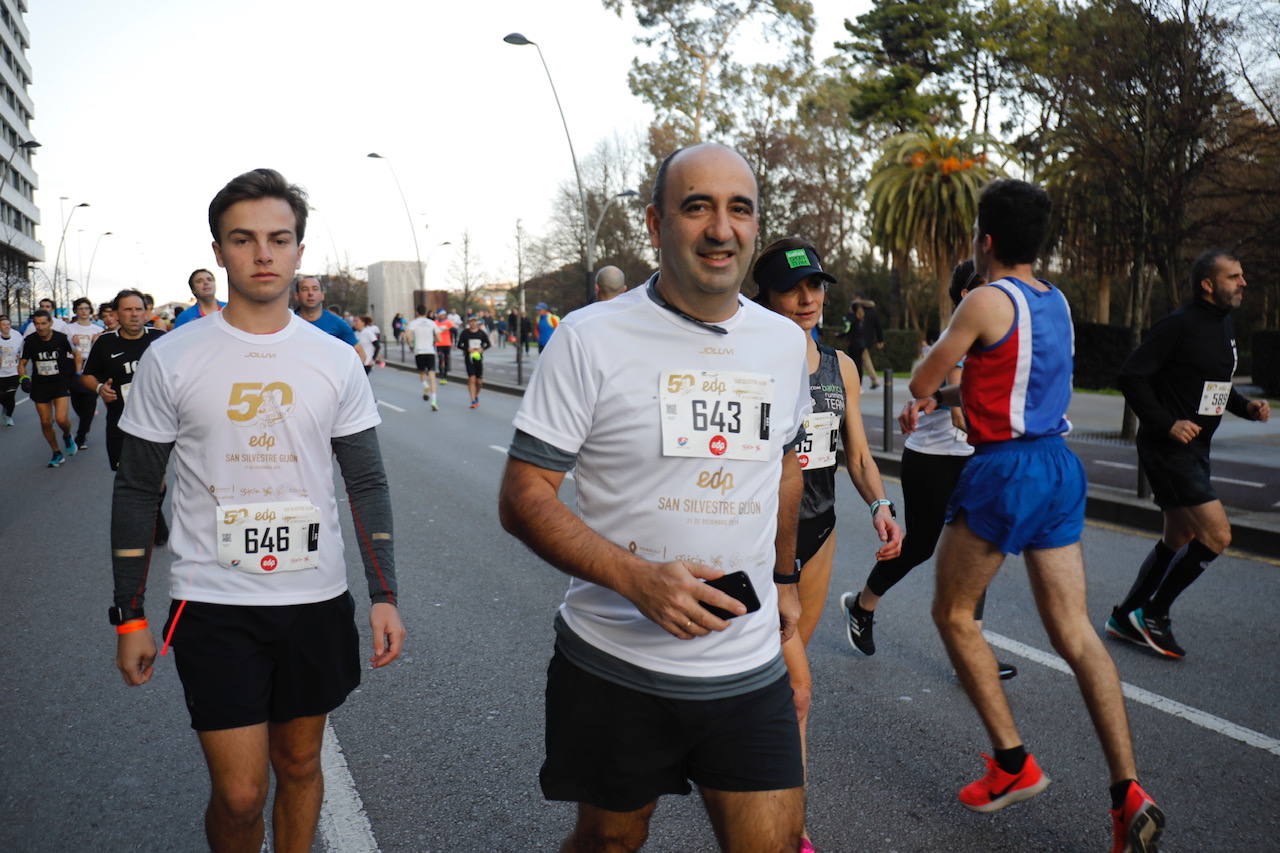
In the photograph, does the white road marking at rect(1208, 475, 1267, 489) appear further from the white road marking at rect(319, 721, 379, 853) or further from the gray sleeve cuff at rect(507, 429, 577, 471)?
the gray sleeve cuff at rect(507, 429, 577, 471)

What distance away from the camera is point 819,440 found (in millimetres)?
3424

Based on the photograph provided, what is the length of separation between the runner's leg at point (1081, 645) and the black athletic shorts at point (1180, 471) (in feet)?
5.72

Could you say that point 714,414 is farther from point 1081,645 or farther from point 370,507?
point 1081,645

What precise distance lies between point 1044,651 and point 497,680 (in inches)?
102

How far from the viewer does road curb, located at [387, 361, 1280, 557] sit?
6.93 meters

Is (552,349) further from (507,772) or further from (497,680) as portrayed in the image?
(497,680)

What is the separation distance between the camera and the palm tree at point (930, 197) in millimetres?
24562

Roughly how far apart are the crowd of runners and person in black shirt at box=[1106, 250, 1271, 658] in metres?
1.72

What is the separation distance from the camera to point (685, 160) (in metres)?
2.04

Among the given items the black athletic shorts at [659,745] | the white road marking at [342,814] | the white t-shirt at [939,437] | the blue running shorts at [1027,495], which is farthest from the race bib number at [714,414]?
the white t-shirt at [939,437]

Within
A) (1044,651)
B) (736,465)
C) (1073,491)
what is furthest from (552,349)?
(1044,651)

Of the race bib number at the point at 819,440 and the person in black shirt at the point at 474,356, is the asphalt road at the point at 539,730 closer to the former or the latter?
the race bib number at the point at 819,440

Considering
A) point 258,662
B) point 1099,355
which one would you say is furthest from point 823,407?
point 1099,355

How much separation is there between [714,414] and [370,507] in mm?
1073
